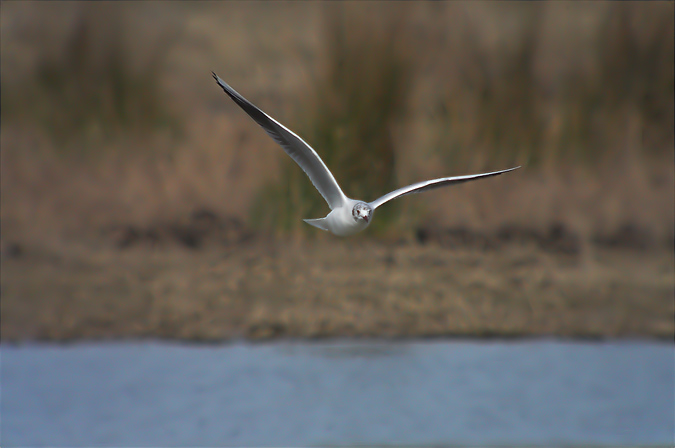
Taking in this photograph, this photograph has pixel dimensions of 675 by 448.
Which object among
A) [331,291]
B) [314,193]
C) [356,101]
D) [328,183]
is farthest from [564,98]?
[328,183]

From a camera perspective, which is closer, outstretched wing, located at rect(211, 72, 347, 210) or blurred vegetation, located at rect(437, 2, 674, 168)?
outstretched wing, located at rect(211, 72, 347, 210)

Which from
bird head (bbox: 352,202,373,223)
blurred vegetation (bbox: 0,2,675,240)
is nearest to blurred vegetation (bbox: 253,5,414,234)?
blurred vegetation (bbox: 0,2,675,240)

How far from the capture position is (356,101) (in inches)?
217

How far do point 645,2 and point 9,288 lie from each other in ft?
19.1

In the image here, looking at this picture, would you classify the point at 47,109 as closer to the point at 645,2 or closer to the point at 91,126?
the point at 91,126

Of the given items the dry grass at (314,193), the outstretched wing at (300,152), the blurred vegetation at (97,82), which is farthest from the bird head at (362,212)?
the blurred vegetation at (97,82)

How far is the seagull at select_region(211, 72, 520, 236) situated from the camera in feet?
7.64

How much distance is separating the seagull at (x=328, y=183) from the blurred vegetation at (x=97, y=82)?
11.4 ft

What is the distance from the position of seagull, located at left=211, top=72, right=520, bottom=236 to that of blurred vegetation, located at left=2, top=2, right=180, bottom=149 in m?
3.47

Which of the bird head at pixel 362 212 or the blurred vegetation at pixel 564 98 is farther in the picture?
the blurred vegetation at pixel 564 98

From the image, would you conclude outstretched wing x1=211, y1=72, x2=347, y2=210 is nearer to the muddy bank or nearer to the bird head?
the bird head

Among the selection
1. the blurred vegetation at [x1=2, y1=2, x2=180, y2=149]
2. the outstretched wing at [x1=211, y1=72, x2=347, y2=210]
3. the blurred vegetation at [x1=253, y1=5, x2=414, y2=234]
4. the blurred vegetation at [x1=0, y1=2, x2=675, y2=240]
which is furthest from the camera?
the blurred vegetation at [x1=2, y1=2, x2=180, y2=149]

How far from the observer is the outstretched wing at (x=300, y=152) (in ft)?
7.51

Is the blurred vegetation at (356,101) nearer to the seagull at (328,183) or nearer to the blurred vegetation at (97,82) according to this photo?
Answer: the blurred vegetation at (97,82)
